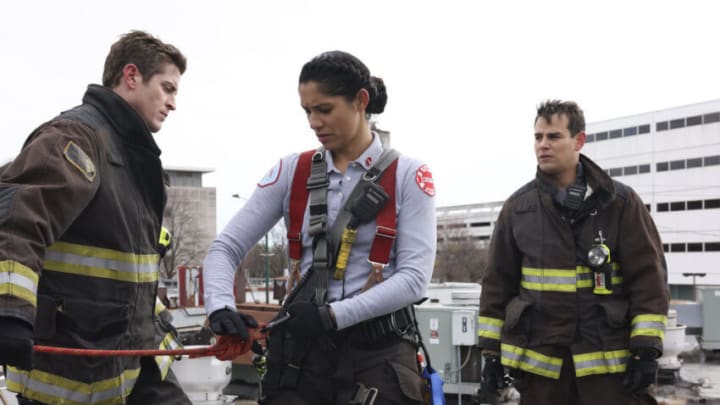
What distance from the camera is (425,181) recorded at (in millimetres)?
3314

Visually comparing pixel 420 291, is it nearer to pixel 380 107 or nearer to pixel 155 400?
pixel 380 107

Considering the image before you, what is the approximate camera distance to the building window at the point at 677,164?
7019cm

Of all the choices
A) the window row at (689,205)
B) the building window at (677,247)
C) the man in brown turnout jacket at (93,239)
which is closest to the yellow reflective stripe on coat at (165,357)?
the man in brown turnout jacket at (93,239)

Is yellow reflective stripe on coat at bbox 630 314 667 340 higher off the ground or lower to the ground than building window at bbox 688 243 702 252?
lower

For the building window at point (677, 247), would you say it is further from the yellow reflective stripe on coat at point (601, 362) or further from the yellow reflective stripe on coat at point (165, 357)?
the yellow reflective stripe on coat at point (165, 357)

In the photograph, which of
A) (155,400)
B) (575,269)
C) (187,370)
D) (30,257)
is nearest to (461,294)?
(187,370)

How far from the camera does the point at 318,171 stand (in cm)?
336

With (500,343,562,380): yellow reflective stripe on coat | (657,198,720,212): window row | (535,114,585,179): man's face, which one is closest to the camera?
(500,343,562,380): yellow reflective stripe on coat

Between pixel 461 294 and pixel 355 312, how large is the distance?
10.6 metres

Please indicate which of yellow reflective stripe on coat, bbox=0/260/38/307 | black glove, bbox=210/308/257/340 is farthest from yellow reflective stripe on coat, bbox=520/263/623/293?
yellow reflective stripe on coat, bbox=0/260/38/307

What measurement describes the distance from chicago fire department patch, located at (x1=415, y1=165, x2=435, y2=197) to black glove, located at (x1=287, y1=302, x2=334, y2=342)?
26.1 inches

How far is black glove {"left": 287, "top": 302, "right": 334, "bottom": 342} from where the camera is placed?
9.80 ft

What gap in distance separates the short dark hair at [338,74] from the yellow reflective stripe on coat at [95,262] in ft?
3.38

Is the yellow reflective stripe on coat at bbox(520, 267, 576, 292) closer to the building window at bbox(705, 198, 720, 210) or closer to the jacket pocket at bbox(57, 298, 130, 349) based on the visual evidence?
the jacket pocket at bbox(57, 298, 130, 349)
